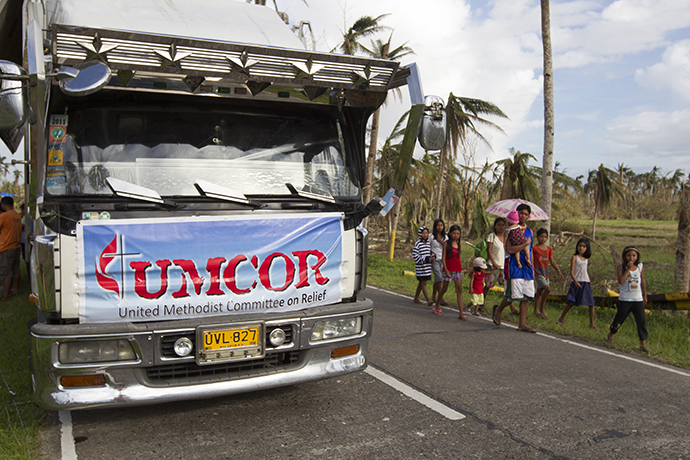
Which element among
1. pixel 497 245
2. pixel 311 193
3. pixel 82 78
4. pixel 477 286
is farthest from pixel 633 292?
pixel 82 78

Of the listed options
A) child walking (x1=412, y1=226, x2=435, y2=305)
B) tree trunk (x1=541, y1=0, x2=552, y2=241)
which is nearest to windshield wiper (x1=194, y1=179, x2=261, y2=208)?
child walking (x1=412, y1=226, x2=435, y2=305)

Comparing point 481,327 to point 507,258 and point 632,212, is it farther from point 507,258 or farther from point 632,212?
point 632,212

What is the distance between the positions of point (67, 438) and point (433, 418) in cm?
261

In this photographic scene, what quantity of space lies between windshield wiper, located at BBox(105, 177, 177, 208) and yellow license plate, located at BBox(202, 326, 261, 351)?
906 millimetres

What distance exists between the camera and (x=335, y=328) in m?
3.91

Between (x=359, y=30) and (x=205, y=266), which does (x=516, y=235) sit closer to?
(x=205, y=266)

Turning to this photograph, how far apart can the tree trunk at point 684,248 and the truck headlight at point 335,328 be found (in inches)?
292

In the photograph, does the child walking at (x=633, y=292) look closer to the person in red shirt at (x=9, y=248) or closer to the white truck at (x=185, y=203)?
the white truck at (x=185, y=203)

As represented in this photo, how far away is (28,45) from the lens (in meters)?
3.26

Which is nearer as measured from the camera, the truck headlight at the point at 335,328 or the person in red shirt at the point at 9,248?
the truck headlight at the point at 335,328

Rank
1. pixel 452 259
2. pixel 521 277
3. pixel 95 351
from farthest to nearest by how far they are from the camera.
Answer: pixel 452 259 < pixel 521 277 < pixel 95 351

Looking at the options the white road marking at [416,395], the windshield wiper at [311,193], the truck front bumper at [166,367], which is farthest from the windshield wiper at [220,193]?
the white road marking at [416,395]

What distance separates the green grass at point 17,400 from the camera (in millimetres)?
3401

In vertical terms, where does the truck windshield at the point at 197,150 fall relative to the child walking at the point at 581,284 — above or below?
above
